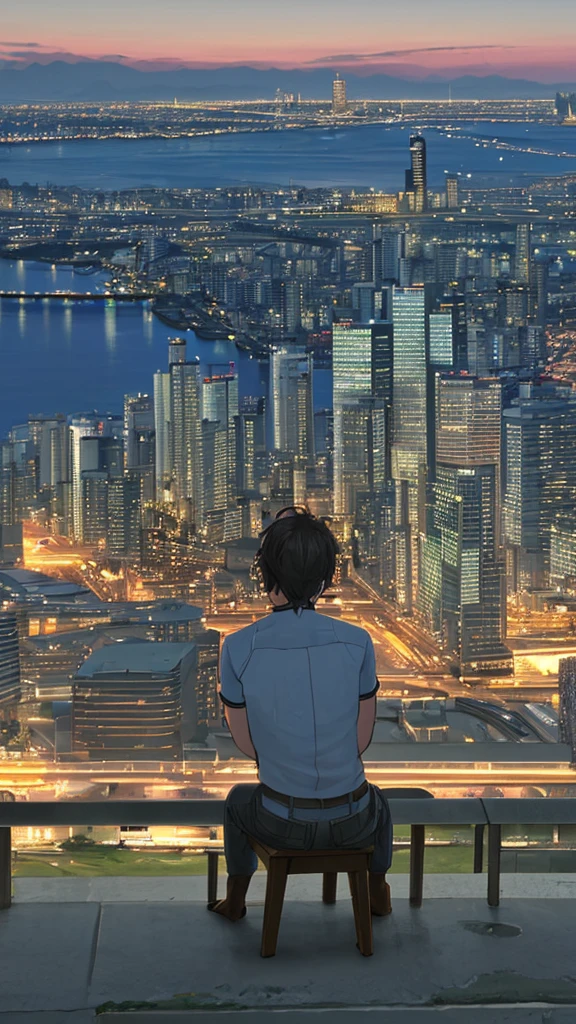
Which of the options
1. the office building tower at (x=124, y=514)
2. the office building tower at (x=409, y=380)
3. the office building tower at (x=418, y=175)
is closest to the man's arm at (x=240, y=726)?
the office building tower at (x=418, y=175)

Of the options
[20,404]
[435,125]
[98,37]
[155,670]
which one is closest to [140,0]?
[98,37]

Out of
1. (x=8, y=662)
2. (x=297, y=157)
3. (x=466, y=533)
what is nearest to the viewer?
(x=8, y=662)

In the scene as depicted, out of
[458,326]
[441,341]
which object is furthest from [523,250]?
[458,326]

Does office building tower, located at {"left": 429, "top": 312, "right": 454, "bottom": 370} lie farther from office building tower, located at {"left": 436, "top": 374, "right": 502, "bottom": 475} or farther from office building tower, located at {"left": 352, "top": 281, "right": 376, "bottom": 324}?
office building tower, located at {"left": 352, "top": 281, "right": 376, "bottom": 324}

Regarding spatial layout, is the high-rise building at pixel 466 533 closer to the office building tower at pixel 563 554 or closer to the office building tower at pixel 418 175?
A: the office building tower at pixel 563 554

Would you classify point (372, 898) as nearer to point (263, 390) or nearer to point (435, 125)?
point (435, 125)

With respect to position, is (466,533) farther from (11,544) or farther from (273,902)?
(273,902)
